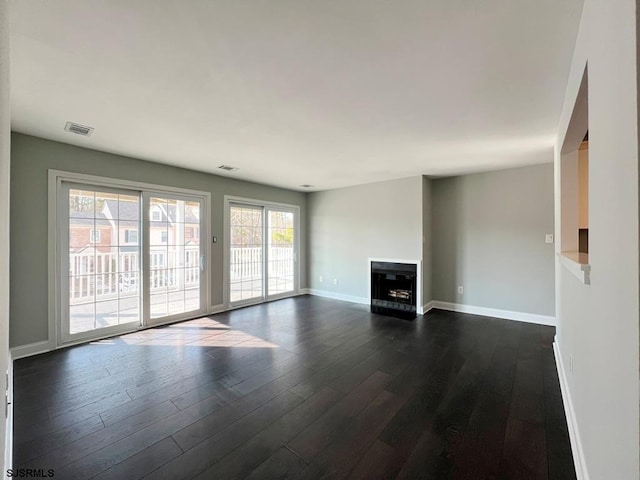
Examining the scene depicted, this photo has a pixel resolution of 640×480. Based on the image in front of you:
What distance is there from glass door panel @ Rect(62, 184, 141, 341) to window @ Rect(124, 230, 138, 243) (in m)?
0.01

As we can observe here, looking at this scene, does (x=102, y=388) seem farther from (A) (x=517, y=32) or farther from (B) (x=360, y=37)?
(A) (x=517, y=32)

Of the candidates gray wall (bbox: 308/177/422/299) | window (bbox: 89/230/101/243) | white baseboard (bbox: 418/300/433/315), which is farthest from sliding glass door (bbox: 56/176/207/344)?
white baseboard (bbox: 418/300/433/315)

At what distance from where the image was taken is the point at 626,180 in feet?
2.46

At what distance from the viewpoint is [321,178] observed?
16.9 ft

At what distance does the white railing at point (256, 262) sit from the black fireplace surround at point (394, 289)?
6.69 feet

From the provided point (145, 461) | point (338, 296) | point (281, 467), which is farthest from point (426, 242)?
point (145, 461)

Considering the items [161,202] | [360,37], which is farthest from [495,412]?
[161,202]

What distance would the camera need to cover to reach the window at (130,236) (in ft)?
12.6

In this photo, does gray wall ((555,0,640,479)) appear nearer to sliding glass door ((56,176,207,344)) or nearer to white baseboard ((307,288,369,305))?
white baseboard ((307,288,369,305))

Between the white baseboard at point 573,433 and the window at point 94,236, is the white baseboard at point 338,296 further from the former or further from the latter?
the window at point 94,236

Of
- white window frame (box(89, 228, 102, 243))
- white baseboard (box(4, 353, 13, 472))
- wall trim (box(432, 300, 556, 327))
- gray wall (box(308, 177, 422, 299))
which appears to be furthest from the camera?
gray wall (box(308, 177, 422, 299))

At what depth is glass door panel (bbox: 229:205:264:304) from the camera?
16.9ft

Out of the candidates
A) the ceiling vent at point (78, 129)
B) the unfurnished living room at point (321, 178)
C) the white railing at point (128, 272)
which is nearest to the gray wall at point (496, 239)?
the unfurnished living room at point (321, 178)

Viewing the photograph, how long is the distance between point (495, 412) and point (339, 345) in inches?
66.8
